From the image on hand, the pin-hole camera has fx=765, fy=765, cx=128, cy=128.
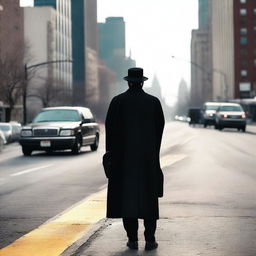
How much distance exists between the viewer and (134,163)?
24.1 ft

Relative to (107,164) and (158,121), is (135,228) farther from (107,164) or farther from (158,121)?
(158,121)

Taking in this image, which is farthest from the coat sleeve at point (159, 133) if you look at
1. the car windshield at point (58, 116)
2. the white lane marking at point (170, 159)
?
the car windshield at point (58, 116)

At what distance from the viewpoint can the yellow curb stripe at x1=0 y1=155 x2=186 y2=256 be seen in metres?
7.58

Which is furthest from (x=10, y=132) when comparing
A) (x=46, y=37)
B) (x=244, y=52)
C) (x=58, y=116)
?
(x=244, y=52)

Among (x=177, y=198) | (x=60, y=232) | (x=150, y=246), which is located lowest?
(x=177, y=198)

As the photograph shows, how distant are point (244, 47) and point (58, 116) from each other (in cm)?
13987

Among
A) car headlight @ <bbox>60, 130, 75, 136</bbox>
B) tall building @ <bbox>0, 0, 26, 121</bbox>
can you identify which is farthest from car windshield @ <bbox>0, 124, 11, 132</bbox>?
tall building @ <bbox>0, 0, 26, 121</bbox>

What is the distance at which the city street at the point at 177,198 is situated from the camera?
792cm

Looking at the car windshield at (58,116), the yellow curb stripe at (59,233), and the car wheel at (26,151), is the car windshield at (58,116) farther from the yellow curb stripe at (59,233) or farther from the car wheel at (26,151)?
the yellow curb stripe at (59,233)

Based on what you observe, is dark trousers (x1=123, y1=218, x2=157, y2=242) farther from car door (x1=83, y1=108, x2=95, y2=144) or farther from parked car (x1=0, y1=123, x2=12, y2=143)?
parked car (x1=0, y1=123, x2=12, y2=143)

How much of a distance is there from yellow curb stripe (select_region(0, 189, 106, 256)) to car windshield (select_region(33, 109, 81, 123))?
14.8m

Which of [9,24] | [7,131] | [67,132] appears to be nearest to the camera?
[67,132]

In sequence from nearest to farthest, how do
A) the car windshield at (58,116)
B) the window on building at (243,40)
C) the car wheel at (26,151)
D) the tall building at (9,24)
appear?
1. the car wheel at (26,151)
2. the car windshield at (58,116)
3. the tall building at (9,24)
4. the window on building at (243,40)

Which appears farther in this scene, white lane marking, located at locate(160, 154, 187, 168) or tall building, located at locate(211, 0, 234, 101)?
tall building, located at locate(211, 0, 234, 101)
